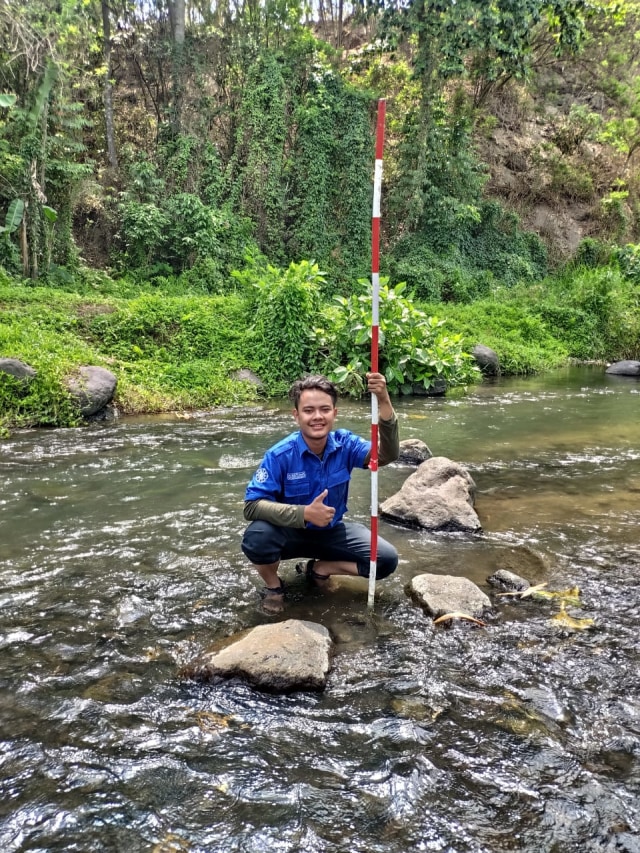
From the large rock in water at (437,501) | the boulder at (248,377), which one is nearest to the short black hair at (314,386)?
the large rock in water at (437,501)

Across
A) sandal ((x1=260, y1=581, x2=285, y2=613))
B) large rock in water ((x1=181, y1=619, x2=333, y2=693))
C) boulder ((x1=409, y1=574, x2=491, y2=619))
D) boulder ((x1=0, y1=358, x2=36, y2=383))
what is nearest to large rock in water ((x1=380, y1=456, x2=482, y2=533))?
boulder ((x1=409, y1=574, x2=491, y2=619))

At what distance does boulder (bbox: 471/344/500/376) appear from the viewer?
14727 millimetres

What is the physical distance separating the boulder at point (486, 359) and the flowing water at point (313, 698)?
9000 millimetres

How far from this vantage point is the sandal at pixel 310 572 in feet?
14.1

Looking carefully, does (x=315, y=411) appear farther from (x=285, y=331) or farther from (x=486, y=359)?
(x=486, y=359)

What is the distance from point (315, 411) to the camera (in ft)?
12.2

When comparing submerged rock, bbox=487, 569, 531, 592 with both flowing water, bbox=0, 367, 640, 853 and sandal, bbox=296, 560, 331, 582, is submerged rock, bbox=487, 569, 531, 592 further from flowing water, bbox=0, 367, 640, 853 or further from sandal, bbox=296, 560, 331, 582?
sandal, bbox=296, 560, 331, 582

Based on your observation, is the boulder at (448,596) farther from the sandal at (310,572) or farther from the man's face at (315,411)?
the man's face at (315,411)

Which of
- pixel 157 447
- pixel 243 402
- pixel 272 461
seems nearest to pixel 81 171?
pixel 243 402

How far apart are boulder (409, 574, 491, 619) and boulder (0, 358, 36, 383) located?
6.95m

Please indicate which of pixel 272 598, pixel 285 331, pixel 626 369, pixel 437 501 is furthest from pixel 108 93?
pixel 272 598

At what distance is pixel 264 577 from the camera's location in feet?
13.3

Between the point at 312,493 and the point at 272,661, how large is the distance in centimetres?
118

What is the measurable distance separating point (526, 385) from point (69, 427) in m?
9.55
